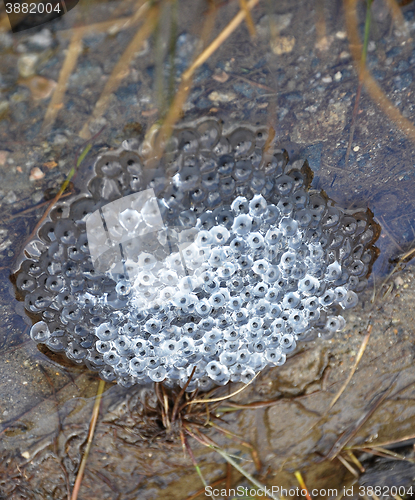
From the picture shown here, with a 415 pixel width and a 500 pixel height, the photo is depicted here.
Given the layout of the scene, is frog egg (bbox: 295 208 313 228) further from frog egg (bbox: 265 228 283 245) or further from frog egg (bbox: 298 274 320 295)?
frog egg (bbox: 298 274 320 295)

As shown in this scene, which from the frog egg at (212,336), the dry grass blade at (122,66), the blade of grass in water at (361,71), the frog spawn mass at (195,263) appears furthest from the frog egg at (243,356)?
the dry grass blade at (122,66)

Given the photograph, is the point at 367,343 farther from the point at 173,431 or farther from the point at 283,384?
the point at 173,431

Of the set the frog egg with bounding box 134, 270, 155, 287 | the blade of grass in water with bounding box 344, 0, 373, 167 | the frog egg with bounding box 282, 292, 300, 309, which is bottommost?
the frog egg with bounding box 282, 292, 300, 309

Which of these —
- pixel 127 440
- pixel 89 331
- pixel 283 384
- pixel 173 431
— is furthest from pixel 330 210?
pixel 127 440

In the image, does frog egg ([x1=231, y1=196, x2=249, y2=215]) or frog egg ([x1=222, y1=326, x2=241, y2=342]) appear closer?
frog egg ([x1=231, y1=196, x2=249, y2=215])

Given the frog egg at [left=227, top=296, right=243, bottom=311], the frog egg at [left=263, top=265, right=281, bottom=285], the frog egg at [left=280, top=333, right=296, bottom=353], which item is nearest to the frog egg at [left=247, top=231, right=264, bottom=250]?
the frog egg at [left=263, top=265, right=281, bottom=285]

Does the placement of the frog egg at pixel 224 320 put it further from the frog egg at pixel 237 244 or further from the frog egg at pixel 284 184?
the frog egg at pixel 284 184

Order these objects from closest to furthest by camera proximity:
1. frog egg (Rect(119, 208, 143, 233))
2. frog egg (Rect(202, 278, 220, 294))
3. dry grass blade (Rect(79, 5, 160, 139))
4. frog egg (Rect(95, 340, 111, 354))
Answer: dry grass blade (Rect(79, 5, 160, 139)), frog egg (Rect(119, 208, 143, 233)), frog egg (Rect(202, 278, 220, 294)), frog egg (Rect(95, 340, 111, 354))
